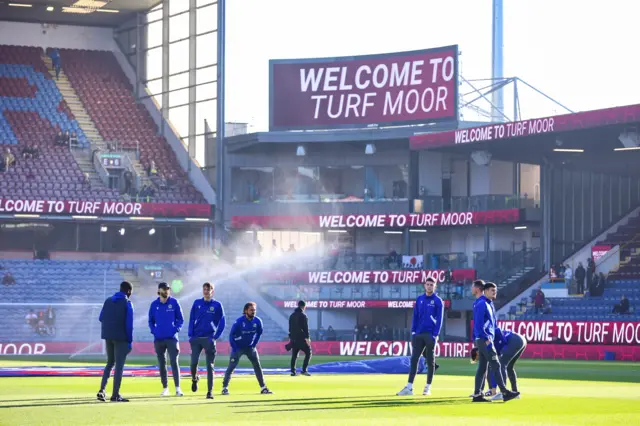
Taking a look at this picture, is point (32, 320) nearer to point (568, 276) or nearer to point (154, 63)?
point (568, 276)

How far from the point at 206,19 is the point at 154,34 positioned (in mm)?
5401

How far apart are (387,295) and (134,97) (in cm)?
2699

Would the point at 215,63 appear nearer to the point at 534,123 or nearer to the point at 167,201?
the point at 167,201

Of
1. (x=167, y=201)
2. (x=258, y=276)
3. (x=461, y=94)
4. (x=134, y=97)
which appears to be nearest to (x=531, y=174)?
(x=461, y=94)

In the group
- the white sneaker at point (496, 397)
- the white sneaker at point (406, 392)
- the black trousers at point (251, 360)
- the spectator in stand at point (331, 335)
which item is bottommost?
the spectator in stand at point (331, 335)

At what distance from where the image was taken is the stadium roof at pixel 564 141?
55.2 m

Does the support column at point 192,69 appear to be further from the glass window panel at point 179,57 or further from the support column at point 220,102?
the support column at point 220,102

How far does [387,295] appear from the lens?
65.9 m

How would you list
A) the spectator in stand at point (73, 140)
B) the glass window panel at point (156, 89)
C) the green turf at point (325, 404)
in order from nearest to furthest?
the green turf at point (325, 404), the spectator in stand at point (73, 140), the glass window panel at point (156, 89)

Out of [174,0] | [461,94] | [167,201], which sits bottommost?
[167,201]

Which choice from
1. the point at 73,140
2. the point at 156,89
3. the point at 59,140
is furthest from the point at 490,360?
the point at 156,89

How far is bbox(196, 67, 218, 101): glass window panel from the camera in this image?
78062mm

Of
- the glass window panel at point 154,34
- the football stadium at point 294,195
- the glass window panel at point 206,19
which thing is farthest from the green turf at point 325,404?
the glass window panel at point 154,34

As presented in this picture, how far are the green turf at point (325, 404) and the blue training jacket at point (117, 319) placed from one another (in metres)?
1.23
